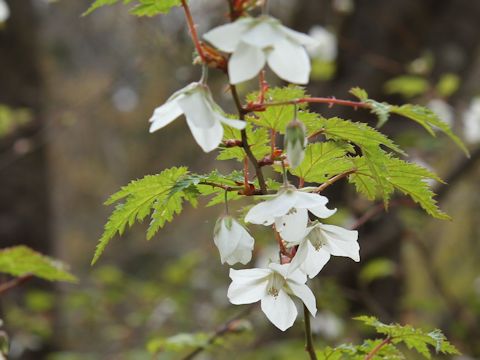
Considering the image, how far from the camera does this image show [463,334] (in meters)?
3.99

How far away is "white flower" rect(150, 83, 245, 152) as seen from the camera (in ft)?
3.12

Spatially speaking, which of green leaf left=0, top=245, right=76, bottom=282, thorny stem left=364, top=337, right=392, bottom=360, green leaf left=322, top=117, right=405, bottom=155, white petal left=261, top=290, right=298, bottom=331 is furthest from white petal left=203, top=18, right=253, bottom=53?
green leaf left=0, top=245, right=76, bottom=282

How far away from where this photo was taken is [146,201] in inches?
43.0

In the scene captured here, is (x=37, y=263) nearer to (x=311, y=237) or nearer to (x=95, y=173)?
(x=311, y=237)

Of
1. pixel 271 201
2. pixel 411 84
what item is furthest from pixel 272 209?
pixel 411 84

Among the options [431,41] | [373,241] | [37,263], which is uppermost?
[37,263]

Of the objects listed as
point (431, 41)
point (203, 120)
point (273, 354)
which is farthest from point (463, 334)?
point (203, 120)

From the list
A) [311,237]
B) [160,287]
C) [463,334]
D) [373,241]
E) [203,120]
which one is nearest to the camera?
[203,120]

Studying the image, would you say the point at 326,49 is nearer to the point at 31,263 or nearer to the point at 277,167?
the point at 31,263

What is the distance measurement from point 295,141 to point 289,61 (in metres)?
0.11

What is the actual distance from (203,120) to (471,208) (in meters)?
5.09

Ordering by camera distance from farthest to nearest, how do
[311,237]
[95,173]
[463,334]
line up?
1. [95,173]
2. [463,334]
3. [311,237]

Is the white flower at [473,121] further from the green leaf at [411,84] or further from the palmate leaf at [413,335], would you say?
the palmate leaf at [413,335]

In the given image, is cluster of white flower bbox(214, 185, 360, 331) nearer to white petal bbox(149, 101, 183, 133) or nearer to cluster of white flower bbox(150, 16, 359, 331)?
cluster of white flower bbox(150, 16, 359, 331)
